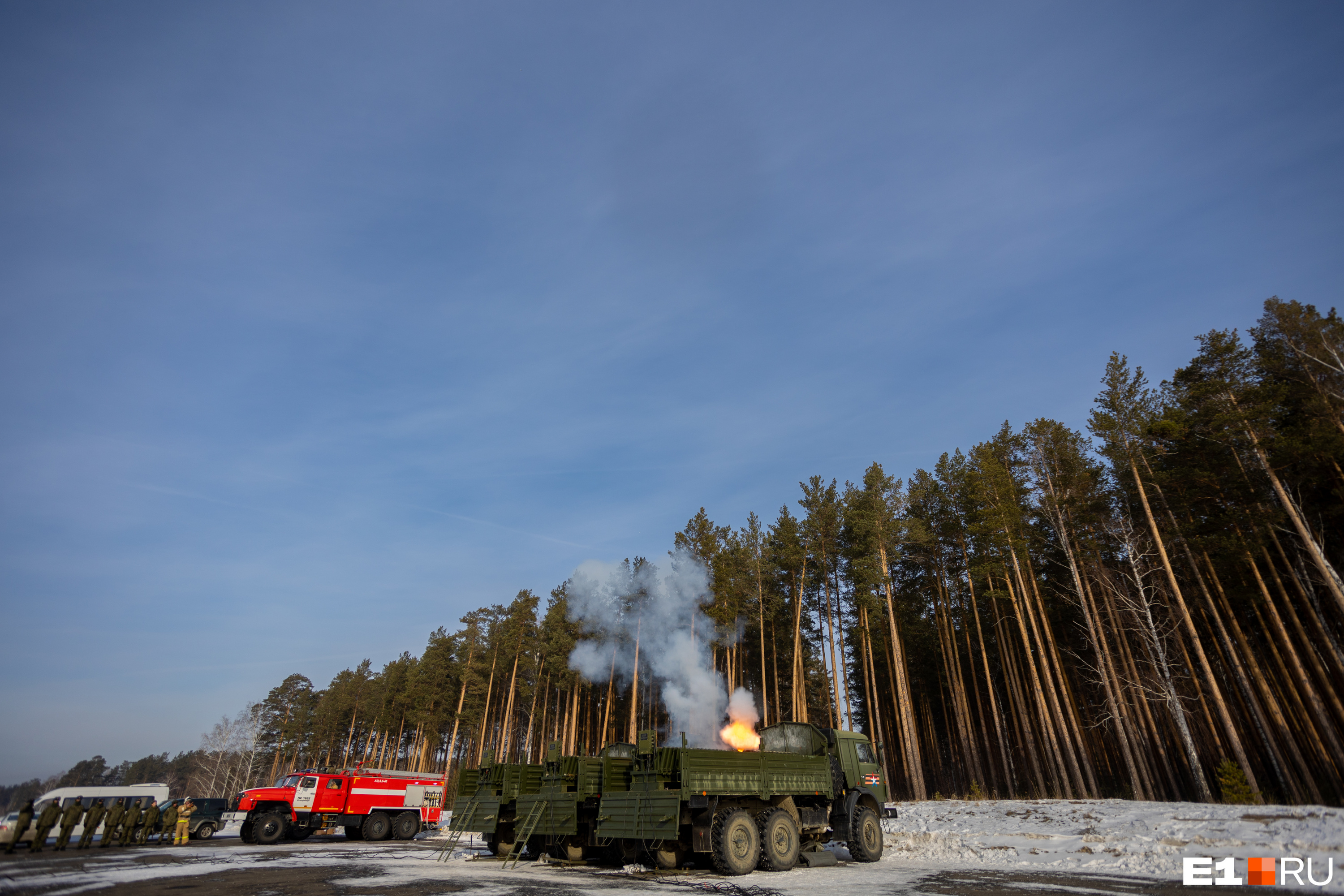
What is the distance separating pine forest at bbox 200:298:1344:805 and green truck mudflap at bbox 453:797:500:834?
21.6m

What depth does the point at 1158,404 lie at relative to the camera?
89.2ft

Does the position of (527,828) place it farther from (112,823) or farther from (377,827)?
(112,823)

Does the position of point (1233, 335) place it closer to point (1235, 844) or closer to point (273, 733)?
point (1235, 844)

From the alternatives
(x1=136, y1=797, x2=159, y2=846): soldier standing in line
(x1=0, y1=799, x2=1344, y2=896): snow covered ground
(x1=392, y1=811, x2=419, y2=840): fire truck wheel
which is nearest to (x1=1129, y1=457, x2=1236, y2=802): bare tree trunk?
(x1=0, y1=799, x2=1344, y2=896): snow covered ground

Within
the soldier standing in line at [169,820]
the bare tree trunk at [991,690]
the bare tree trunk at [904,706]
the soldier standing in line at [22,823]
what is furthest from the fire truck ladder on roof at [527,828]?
the bare tree trunk at [991,690]

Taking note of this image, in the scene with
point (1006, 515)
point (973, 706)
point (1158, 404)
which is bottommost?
point (973, 706)

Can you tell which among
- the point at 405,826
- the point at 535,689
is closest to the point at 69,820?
the point at 405,826

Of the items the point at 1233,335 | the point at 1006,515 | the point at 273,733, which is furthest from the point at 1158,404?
the point at 273,733

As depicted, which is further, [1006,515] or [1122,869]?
[1006,515]

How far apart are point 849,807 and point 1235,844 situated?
7.80 metres

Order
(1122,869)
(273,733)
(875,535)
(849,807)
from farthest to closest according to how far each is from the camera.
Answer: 1. (273,733)
2. (875,535)
3. (849,807)
4. (1122,869)

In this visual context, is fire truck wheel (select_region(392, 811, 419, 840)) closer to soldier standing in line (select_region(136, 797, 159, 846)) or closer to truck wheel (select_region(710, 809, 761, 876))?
soldier standing in line (select_region(136, 797, 159, 846))

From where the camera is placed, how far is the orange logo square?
10.1 metres
